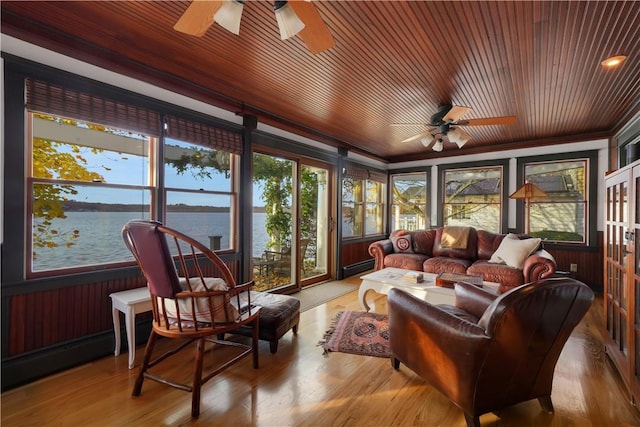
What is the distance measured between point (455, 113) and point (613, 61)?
1.22 m

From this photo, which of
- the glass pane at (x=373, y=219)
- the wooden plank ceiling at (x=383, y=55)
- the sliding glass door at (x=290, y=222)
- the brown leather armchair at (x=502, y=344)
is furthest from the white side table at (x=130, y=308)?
the glass pane at (x=373, y=219)

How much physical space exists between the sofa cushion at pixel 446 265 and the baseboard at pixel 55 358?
379cm

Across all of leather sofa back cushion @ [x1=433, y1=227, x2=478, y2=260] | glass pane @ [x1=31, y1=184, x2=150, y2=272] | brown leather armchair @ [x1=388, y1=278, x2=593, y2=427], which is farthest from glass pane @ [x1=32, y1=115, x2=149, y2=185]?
leather sofa back cushion @ [x1=433, y1=227, x2=478, y2=260]

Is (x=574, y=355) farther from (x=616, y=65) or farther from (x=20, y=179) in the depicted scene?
(x=20, y=179)

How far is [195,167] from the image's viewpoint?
10.6ft

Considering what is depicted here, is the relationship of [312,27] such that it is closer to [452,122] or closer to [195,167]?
[195,167]

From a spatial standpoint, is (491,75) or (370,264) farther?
(370,264)

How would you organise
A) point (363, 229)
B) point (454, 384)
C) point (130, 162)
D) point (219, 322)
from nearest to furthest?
point (454, 384)
point (219, 322)
point (130, 162)
point (363, 229)

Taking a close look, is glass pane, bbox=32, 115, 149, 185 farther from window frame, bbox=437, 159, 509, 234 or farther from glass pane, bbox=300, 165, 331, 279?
window frame, bbox=437, 159, 509, 234

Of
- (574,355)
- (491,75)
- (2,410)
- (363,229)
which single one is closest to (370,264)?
(363,229)

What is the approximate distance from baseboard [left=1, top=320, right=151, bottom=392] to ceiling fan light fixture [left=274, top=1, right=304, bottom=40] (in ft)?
8.99

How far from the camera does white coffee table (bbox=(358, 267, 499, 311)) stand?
2.90 meters

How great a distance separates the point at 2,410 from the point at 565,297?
3.29m

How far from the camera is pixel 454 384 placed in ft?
5.25
